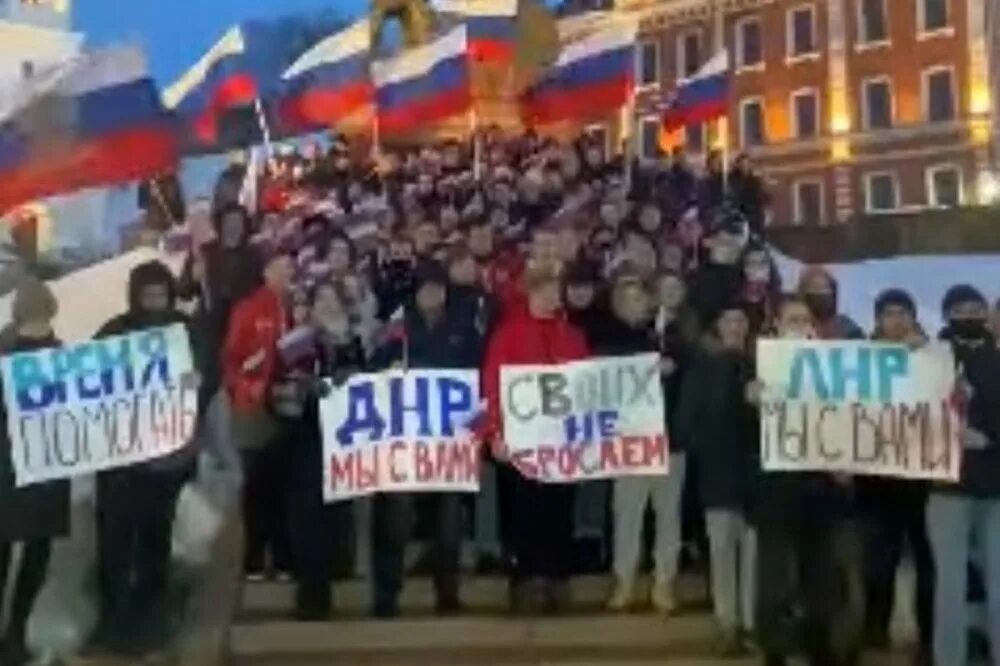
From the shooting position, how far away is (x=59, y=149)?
932 cm

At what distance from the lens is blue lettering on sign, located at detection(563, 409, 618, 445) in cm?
900

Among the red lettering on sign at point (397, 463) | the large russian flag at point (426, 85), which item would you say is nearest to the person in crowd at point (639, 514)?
the red lettering on sign at point (397, 463)

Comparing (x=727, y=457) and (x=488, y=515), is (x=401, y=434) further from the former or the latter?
(x=727, y=457)

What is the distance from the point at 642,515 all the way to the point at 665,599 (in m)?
0.46

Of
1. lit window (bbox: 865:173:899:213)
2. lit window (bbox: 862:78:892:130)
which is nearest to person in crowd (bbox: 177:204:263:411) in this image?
lit window (bbox: 865:173:899:213)

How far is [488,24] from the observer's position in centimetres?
2411

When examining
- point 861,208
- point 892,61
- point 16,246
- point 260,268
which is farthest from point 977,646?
point 892,61

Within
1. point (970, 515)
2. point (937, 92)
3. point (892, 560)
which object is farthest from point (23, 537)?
point (937, 92)

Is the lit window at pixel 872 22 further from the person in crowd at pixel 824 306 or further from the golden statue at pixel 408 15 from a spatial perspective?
the person in crowd at pixel 824 306

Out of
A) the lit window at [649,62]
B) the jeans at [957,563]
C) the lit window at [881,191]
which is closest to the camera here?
the jeans at [957,563]

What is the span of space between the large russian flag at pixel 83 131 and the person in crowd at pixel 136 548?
1.37m

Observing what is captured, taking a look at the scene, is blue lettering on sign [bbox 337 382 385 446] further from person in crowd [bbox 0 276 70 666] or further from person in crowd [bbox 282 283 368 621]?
person in crowd [bbox 0 276 70 666]

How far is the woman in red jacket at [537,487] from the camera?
9.03 m

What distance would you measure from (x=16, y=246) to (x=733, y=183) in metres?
9.95
